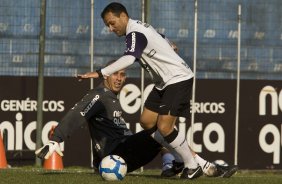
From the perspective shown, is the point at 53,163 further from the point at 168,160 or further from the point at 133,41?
the point at 133,41

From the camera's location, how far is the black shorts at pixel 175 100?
10.2 m

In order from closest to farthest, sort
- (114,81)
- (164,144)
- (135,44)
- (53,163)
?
1. (135,44)
2. (164,144)
3. (114,81)
4. (53,163)

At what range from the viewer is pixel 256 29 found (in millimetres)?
17250

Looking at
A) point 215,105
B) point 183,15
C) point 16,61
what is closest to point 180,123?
point 215,105

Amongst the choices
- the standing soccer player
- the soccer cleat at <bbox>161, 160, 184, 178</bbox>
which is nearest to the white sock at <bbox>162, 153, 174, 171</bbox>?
the soccer cleat at <bbox>161, 160, 184, 178</bbox>

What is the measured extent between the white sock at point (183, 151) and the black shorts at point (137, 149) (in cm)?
48

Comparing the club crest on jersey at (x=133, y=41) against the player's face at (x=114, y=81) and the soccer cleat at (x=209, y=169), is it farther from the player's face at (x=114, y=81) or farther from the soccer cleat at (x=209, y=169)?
the soccer cleat at (x=209, y=169)

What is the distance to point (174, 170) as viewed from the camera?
10.7 m

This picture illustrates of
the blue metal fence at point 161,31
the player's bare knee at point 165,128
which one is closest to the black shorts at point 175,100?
the player's bare knee at point 165,128

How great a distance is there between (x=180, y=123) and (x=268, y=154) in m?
1.62

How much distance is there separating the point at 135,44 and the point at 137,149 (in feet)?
4.45

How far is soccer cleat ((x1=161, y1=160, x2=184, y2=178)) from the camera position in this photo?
10656 millimetres

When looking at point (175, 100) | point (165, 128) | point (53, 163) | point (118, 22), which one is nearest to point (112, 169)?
point (165, 128)

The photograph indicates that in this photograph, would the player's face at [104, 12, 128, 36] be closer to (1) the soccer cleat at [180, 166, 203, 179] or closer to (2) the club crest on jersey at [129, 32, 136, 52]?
(2) the club crest on jersey at [129, 32, 136, 52]
